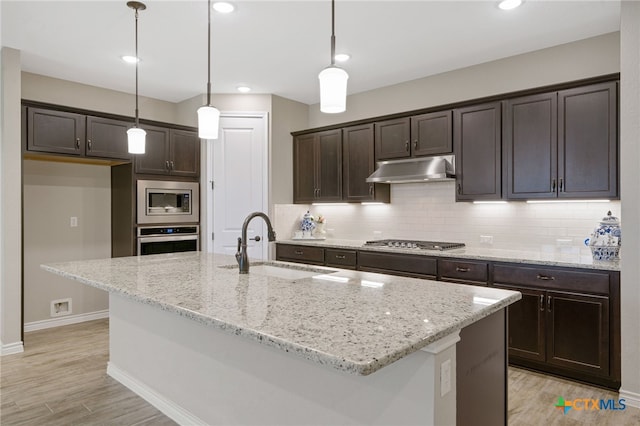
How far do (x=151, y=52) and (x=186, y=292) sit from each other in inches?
115

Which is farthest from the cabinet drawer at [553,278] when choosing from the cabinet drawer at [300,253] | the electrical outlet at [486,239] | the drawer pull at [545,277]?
the cabinet drawer at [300,253]

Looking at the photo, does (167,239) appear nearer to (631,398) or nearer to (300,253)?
(300,253)

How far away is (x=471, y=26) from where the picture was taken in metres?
3.27

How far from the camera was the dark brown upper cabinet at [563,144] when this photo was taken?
3096 millimetres

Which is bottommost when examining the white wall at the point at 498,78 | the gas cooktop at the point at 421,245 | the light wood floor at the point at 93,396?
the light wood floor at the point at 93,396

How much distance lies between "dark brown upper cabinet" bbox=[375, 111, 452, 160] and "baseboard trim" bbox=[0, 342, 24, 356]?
3.95 m

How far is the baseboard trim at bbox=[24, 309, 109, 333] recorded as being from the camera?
14.4ft

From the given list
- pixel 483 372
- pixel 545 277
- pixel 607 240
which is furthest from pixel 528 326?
pixel 483 372

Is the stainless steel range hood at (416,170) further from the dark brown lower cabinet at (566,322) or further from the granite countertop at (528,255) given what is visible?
the dark brown lower cabinet at (566,322)

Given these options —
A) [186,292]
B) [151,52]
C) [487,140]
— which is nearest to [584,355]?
[487,140]

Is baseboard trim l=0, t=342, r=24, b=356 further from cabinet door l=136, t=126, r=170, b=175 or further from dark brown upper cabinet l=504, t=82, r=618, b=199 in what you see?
dark brown upper cabinet l=504, t=82, r=618, b=199

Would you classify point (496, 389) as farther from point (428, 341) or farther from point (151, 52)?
point (151, 52)

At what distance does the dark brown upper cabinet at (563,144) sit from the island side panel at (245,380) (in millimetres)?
2520

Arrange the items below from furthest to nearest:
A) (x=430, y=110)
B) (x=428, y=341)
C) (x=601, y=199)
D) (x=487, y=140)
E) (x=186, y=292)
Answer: (x=430, y=110) < (x=487, y=140) < (x=601, y=199) < (x=186, y=292) < (x=428, y=341)
